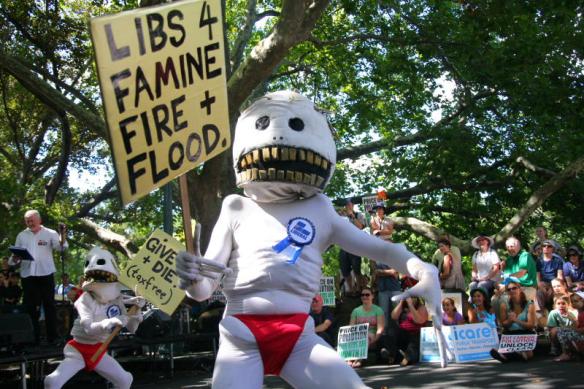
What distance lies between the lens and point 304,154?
425 centimetres

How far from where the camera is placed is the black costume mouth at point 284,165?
13.9ft

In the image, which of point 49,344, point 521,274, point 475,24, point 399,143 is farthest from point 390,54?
point 49,344

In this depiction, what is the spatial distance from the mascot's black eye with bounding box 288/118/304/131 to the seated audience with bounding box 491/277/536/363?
20.2 ft

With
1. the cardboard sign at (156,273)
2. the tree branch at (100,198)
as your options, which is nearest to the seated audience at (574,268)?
the cardboard sign at (156,273)

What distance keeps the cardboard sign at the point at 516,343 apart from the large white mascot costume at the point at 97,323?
14.3 feet

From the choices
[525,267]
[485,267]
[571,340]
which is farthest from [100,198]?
[571,340]

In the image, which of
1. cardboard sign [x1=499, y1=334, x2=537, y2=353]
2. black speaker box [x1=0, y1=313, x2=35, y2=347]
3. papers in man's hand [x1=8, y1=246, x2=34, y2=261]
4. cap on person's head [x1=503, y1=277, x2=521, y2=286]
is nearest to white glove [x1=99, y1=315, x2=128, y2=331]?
black speaker box [x1=0, y1=313, x2=35, y2=347]

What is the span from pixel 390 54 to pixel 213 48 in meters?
12.3

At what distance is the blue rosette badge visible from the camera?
4148mm

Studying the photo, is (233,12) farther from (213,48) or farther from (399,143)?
(213,48)

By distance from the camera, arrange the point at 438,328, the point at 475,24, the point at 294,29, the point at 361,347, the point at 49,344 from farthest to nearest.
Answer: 1. the point at 475,24
2. the point at 294,29
3. the point at 49,344
4. the point at 361,347
5. the point at 438,328

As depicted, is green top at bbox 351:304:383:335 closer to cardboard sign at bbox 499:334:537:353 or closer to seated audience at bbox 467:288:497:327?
seated audience at bbox 467:288:497:327

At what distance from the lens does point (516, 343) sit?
952 cm

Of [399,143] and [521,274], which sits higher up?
[399,143]
